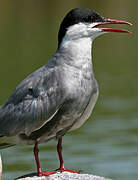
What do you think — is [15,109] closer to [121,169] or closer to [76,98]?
[76,98]

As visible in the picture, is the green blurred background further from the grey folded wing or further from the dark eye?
the dark eye

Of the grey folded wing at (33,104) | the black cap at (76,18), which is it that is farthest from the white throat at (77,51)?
the grey folded wing at (33,104)

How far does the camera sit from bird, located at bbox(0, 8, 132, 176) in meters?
9.66

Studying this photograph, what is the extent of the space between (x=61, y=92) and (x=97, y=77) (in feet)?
69.0

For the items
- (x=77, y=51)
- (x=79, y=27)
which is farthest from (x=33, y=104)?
(x=79, y=27)

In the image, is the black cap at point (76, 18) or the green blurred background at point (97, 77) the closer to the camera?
the black cap at point (76, 18)

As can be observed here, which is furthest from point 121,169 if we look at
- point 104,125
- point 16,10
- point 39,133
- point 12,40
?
point 16,10

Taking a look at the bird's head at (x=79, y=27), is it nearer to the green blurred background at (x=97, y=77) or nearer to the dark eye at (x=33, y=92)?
the dark eye at (x=33, y=92)

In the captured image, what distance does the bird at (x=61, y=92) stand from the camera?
9656 millimetres

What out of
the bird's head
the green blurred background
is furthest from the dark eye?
the green blurred background

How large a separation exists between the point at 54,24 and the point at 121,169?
3143cm

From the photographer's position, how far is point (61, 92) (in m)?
9.62

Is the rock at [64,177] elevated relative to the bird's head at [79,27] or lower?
lower

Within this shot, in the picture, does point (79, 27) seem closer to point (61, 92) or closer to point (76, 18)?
point (76, 18)
